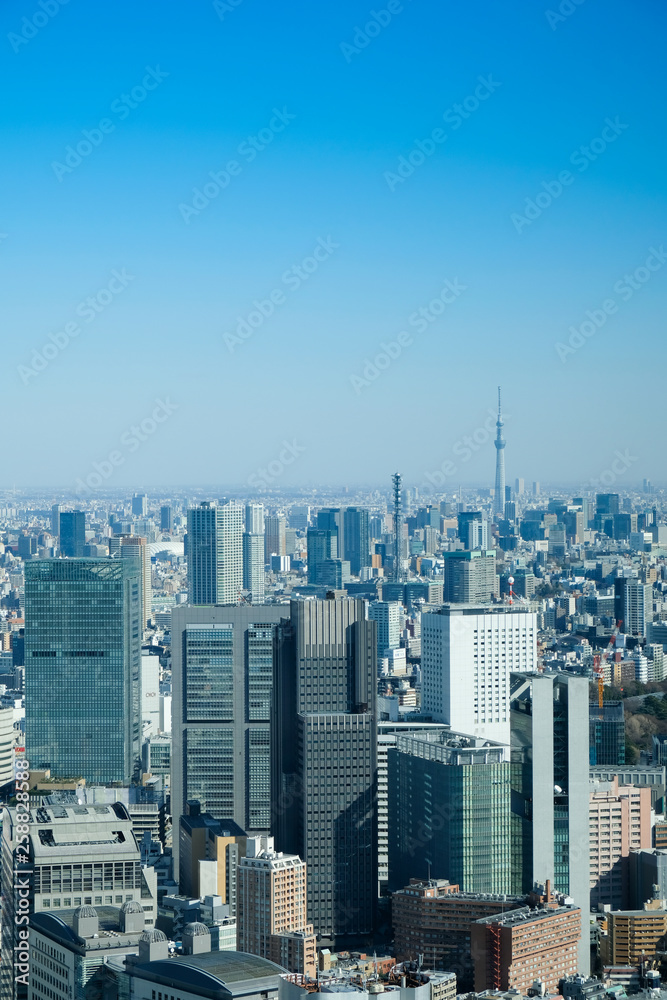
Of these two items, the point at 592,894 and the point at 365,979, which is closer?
the point at 365,979

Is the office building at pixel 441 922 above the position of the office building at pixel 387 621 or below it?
below

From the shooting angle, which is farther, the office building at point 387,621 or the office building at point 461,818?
the office building at point 387,621

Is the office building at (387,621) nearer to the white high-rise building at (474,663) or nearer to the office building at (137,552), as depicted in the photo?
the office building at (137,552)

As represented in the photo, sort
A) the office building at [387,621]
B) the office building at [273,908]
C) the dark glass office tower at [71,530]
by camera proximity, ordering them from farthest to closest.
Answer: the dark glass office tower at [71,530]
the office building at [387,621]
the office building at [273,908]

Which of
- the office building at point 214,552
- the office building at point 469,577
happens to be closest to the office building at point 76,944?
the office building at point 214,552

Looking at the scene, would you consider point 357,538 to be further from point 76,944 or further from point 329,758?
point 76,944

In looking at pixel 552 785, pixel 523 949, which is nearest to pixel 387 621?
pixel 552 785

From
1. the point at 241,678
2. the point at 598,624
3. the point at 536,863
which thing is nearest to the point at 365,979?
the point at 536,863

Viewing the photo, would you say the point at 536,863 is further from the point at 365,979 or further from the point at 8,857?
the point at 8,857

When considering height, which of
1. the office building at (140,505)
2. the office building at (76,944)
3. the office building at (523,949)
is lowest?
the office building at (523,949)
